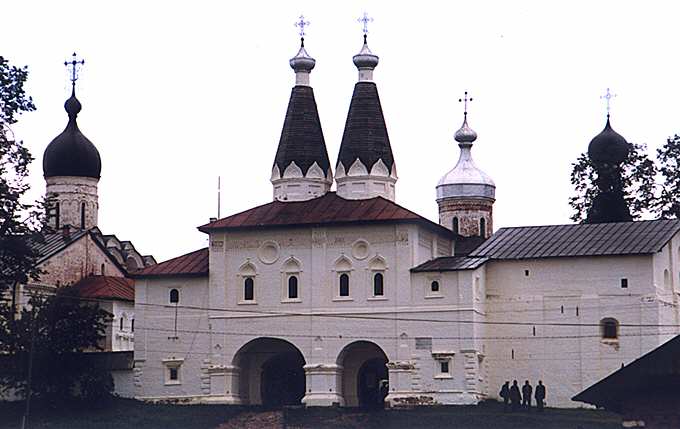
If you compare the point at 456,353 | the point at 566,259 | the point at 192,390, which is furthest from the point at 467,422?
the point at 192,390

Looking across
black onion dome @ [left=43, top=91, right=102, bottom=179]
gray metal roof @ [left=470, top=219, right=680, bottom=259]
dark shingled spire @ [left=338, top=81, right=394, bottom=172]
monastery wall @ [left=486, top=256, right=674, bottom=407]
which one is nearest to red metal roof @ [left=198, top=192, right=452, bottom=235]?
dark shingled spire @ [left=338, top=81, right=394, bottom=172]

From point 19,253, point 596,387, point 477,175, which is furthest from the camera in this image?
point 477,175

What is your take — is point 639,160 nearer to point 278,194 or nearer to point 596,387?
point 278,194

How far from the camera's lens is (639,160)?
6544 cm

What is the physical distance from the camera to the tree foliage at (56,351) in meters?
54.8

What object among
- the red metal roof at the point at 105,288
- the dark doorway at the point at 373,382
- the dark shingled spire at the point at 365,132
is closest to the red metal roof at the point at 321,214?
the dark shingled spire at the point at 365,132

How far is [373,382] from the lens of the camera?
188 ft

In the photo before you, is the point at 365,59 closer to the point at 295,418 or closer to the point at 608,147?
the point at 608,147

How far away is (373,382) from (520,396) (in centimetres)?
594

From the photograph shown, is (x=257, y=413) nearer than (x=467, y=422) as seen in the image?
No

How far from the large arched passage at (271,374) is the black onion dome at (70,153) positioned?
17277mm

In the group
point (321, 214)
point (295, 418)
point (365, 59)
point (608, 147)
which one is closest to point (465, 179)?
point (608, 147)

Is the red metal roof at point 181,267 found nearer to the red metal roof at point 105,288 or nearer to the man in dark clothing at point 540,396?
the red metal roof at point 105,288

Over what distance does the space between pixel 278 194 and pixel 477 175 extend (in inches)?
522
